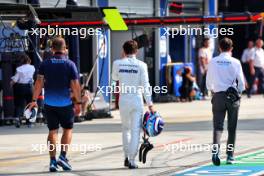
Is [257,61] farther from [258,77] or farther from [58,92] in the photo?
[58,92]

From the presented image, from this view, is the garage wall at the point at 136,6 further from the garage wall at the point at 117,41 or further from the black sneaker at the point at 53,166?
the black sneaker at the point at 53,166

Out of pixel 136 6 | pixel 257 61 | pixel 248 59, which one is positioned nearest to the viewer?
pixel 136 6

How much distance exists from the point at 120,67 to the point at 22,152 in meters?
2.88

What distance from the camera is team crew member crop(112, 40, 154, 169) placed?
1152cm

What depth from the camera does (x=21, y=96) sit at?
707 inches

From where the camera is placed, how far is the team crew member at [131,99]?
11.5 metres

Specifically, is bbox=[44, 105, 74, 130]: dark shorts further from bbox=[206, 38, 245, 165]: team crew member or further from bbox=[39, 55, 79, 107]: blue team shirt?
bbox=[206, 38, 245, 165]: team crew member

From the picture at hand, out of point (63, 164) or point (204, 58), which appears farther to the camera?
point (204, 58)

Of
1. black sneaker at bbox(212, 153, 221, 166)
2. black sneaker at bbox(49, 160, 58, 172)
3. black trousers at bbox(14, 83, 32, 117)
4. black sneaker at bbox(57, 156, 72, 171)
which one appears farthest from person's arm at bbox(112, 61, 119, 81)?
black trousers at bbox(14, 83, 32, 117)

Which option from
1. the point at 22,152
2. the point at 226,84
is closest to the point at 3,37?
the point at 22,152

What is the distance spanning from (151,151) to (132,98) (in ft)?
7.41

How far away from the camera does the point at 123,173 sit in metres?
11.2

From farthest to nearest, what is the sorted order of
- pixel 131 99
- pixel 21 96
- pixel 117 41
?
pixel 117 41 < pixel 21 96 < pixel 131 99

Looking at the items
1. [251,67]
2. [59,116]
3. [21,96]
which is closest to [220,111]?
[59,116]
